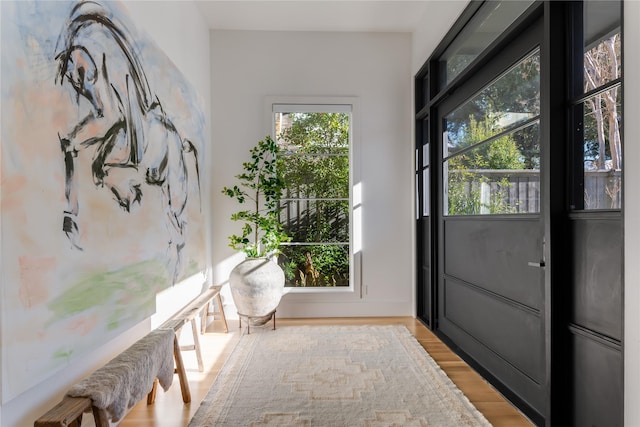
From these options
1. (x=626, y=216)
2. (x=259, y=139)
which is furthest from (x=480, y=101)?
(x=259, y=139)

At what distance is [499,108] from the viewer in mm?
2301

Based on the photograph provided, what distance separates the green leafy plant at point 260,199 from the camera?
3432 millimetres

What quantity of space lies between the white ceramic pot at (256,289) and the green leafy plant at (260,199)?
0.57 ft

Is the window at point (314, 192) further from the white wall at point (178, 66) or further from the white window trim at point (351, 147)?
the white wall at point (178, 66)

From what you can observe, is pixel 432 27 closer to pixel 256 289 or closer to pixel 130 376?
pixel 256 289

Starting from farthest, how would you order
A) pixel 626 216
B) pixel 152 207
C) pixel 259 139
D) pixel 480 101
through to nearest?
1. pixel 259 139
2. pixel 480 101
3. pixel 152 207
4. pixel 626 216

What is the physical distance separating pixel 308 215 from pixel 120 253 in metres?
2.22

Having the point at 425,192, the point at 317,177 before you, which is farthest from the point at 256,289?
the point at 425,192

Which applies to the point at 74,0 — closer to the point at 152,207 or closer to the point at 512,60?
the point at 152,207

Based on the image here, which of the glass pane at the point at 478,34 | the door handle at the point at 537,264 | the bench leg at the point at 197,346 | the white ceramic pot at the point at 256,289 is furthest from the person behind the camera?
the white ceramic pot at the point at 256,289

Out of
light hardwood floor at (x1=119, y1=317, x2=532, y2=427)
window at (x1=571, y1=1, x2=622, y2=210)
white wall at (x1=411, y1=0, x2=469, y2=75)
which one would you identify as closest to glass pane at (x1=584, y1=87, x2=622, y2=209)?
window at (x1=571, y1=1, x2=622, y2=210)

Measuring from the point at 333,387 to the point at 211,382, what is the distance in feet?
2.46

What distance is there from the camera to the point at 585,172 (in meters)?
1.65

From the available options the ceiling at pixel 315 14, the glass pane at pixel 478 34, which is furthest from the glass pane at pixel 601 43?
the ceiling at pixel 315 14
